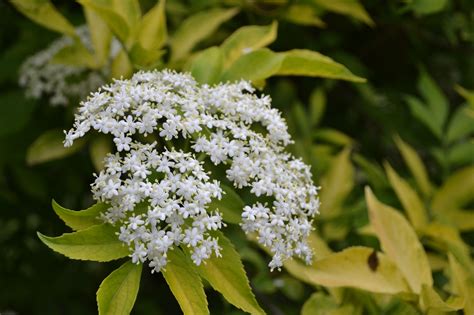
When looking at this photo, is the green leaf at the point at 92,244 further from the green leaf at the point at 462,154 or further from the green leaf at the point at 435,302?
the green leaf at the point at 462,154

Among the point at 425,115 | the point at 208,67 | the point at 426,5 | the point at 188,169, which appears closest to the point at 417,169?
the point at 425,115

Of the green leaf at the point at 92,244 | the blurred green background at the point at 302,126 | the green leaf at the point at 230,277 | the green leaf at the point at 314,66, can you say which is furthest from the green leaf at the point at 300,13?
the green leaf at the point at 92,244

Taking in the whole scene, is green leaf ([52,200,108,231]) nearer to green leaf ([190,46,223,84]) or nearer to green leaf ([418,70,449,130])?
green leaf ([190,46,223,84])

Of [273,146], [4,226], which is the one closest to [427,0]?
[273,146]

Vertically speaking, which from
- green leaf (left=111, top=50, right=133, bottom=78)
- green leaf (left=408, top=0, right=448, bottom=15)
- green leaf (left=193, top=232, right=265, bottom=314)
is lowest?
green leaf (left=193, top=232, right=265, bottom=314)

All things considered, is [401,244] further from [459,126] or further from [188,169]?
[459,126]

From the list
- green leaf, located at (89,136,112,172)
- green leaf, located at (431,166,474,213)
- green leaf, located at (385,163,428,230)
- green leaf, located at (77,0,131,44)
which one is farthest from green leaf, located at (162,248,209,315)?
green leaf, located at (431,166,474,213)
